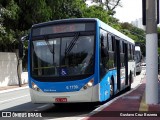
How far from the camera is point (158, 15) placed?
14.1 meters

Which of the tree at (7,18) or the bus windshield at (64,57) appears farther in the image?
the tree at (7,18)

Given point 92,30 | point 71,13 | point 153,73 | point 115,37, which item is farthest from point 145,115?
point 71,13

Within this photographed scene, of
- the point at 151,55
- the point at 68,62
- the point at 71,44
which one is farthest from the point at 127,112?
the point at 71,44

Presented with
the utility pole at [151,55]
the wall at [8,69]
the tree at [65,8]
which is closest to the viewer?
the utility pole at [151,55]

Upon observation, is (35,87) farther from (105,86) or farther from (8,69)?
(8,69)

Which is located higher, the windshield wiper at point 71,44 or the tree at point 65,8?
the tree at point 65,8

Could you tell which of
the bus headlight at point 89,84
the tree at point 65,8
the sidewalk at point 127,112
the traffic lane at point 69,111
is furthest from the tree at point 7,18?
the sidewalk at point 127,112

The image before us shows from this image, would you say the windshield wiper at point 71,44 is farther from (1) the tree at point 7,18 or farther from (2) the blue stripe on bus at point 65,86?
(1) the tree at point 7,18

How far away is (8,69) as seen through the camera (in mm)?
34406

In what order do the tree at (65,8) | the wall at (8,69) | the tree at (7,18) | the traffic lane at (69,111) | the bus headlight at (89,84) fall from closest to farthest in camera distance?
the traffic lane at (69,111) < the bus headlight at (89,84) < the tree at (7,18) < the wall at (8,69) < the tree at (65,8)

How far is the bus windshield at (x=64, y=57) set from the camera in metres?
13.4

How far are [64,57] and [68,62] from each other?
0.72 feet

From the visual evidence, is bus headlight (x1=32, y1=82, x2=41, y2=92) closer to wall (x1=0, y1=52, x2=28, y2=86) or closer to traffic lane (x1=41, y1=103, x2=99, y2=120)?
traffic lane (x1=41, y1=103, x2=99, y2=120)

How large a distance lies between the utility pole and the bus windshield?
1946 mm
